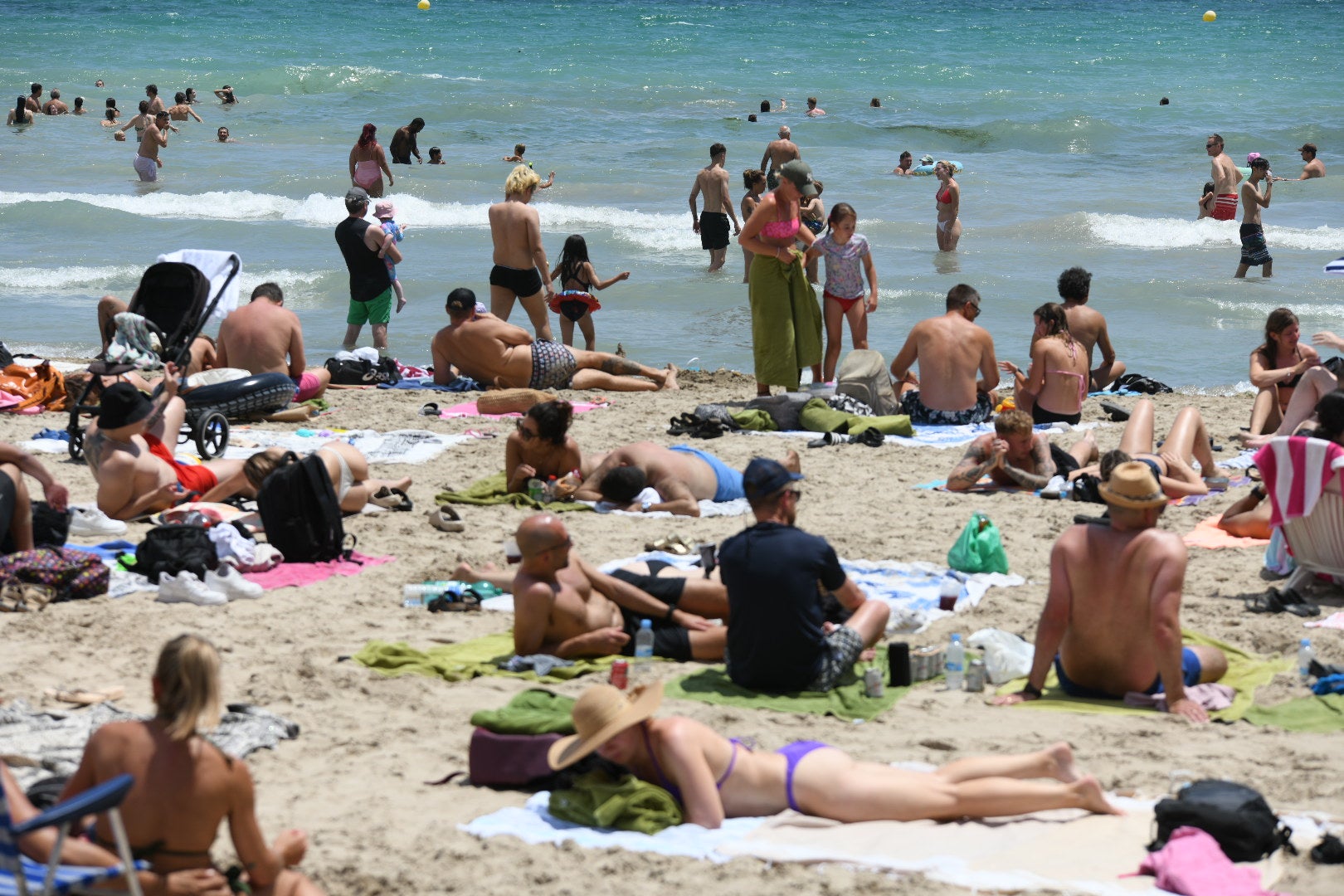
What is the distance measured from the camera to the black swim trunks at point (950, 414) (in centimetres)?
1034

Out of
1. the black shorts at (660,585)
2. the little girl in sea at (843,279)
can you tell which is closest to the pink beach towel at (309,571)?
the black shorts at (660,585)

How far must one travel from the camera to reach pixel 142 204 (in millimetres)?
22422

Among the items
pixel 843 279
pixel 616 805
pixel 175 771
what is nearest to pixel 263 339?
pixel 843 279

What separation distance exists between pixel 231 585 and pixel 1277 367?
6085 millimetres

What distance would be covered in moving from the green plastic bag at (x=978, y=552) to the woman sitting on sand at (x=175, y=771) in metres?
4.04

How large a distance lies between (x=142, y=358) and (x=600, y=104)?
23.3m

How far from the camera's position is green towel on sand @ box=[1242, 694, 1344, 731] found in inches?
207

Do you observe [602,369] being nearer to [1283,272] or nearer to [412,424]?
[412,424]

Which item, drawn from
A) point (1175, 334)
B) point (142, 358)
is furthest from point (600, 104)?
point (142, 358)

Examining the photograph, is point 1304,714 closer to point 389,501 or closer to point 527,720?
point 527,720

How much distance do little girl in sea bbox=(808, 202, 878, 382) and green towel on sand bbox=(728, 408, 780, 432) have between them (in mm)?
1194

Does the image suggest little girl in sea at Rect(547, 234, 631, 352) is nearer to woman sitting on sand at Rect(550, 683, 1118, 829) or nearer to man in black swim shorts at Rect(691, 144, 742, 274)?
man in black swim shorts at Rect(691, 144, 742, 274)

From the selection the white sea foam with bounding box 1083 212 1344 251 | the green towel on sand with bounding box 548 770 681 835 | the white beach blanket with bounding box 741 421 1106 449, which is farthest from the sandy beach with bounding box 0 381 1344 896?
the white sea foam with bounding box 1083 212 1344 251

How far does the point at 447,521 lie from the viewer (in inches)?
310
